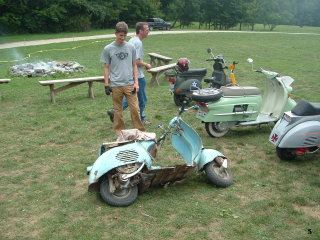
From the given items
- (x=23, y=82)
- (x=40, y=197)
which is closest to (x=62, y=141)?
(x=40, y=197)

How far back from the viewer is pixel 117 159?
4.00 m

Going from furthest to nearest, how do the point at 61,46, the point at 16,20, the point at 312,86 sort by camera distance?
1. the point at 16,20
2. the point at 61,46
3. the point at 312,86

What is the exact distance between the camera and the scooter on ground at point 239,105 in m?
6.00

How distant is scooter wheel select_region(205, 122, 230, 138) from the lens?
625 cm

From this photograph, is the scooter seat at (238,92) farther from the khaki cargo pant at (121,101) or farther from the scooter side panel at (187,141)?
the scooter side panel at (187,141)

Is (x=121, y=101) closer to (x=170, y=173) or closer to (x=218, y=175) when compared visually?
(x=170, y=173)

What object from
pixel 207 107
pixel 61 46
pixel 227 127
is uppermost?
pixel 207 107

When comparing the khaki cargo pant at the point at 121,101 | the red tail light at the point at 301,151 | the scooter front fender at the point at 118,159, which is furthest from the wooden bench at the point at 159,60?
the scooter front fender at the point at 118,159

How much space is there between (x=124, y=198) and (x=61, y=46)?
62.8 ft

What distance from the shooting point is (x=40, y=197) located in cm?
433

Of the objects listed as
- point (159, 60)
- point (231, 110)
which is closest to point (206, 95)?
point (231, 110)

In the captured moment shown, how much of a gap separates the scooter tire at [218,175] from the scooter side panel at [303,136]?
0.96 meters

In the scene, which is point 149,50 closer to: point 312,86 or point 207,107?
point 312,86

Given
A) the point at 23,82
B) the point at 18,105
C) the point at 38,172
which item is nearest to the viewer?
the point at 38,172
